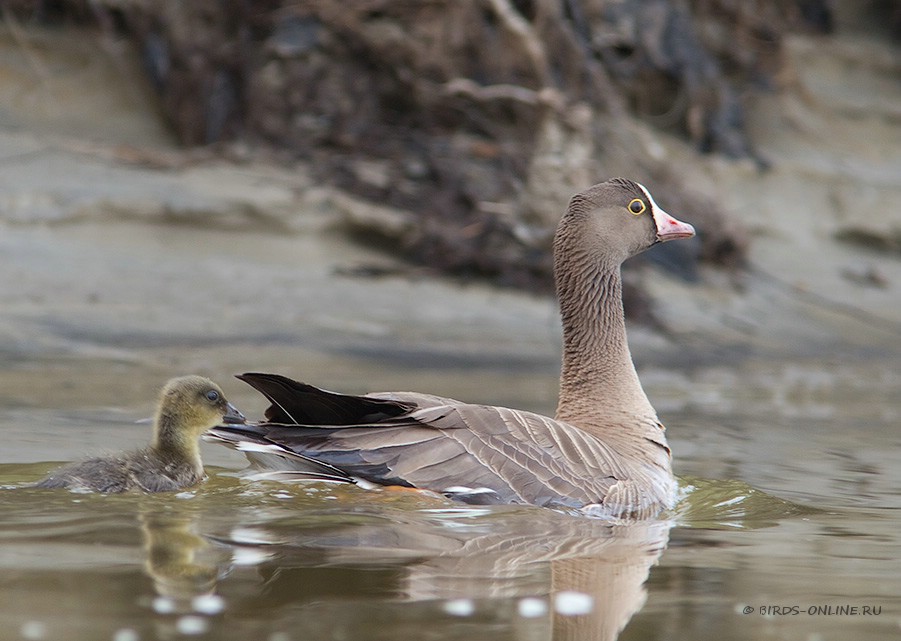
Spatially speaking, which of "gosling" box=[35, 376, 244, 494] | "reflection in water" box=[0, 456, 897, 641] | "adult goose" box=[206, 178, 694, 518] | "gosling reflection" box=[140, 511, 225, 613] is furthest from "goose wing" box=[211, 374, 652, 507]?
"gosling reflection" box=[140, 511, 225, 613]

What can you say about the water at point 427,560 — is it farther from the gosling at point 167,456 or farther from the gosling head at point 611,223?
the gosling head at point 611,223

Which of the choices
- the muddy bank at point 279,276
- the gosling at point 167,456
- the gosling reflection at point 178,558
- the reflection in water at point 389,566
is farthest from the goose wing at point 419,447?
the muddy bank at point 279,276

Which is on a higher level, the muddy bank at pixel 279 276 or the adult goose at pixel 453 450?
the muddy bank at pixel 279 276

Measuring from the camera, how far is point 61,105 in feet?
45.5

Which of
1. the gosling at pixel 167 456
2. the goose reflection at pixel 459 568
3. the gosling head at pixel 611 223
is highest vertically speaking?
the gosling head at pixel 611 223

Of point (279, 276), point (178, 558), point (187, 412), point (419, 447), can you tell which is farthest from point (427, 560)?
point (279, 276)

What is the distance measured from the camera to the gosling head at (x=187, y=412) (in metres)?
6.32

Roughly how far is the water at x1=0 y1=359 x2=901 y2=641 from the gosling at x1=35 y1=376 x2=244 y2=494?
8 centimetres

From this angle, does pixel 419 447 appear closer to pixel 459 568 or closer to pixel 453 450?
pixel 453 450

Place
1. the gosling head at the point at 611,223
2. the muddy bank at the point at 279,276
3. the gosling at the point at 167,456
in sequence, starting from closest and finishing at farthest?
1. the gosling at the point at 167,456
2. the gosling head at the point at 611,223
3. the muddy bank at the point at 279,276

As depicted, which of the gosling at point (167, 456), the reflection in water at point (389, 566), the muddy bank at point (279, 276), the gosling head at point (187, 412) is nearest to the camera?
the reflection in water at point (389, 566)

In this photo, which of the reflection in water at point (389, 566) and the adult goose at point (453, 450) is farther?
the adult goose at point (453, 450)

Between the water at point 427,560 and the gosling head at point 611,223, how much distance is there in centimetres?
128

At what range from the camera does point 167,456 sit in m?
6.23
